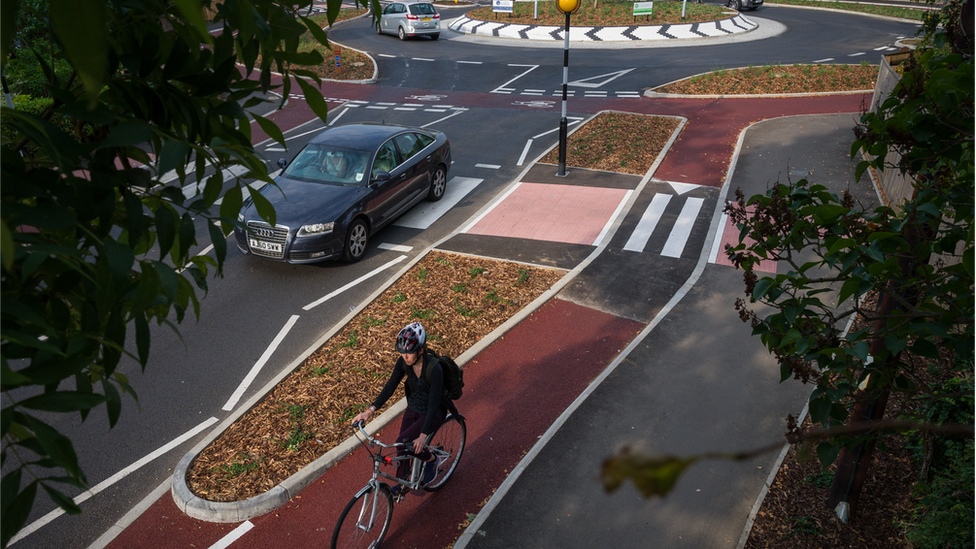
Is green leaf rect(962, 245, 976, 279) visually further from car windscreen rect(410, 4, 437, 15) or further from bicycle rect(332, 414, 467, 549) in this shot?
car windscreen rect(410, 4, 437, 15)

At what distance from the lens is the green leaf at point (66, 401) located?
6.49ft

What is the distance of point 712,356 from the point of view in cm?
882

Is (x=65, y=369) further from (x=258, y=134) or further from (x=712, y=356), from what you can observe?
(x=258, y=134)

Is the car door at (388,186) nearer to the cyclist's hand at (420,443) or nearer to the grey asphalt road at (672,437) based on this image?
the grey asphalt road at (672,437)

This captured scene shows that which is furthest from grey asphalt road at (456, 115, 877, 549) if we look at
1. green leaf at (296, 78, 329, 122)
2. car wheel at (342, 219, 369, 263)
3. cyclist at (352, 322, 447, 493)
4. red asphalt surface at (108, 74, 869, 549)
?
car wheel at (342, 219, 369, 263)

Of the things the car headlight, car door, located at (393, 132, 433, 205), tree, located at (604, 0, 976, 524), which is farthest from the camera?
car door, located at (393, 132, 433, 205)

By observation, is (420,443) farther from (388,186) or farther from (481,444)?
(388,186)

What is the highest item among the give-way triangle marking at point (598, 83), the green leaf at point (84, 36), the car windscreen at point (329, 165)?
the green leaf at point (84, 36)

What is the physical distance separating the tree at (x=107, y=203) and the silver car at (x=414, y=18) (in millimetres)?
34972

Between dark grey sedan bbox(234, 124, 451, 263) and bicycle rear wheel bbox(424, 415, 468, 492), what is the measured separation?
17.2ft

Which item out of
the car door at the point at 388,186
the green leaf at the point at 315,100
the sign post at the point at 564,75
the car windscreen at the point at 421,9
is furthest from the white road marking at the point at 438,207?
the car windscreen at the point at 421,9

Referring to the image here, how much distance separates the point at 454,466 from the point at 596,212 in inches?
316

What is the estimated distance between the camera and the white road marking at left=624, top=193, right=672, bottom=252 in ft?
39.8

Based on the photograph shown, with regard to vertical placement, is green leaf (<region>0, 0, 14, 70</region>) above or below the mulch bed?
above
